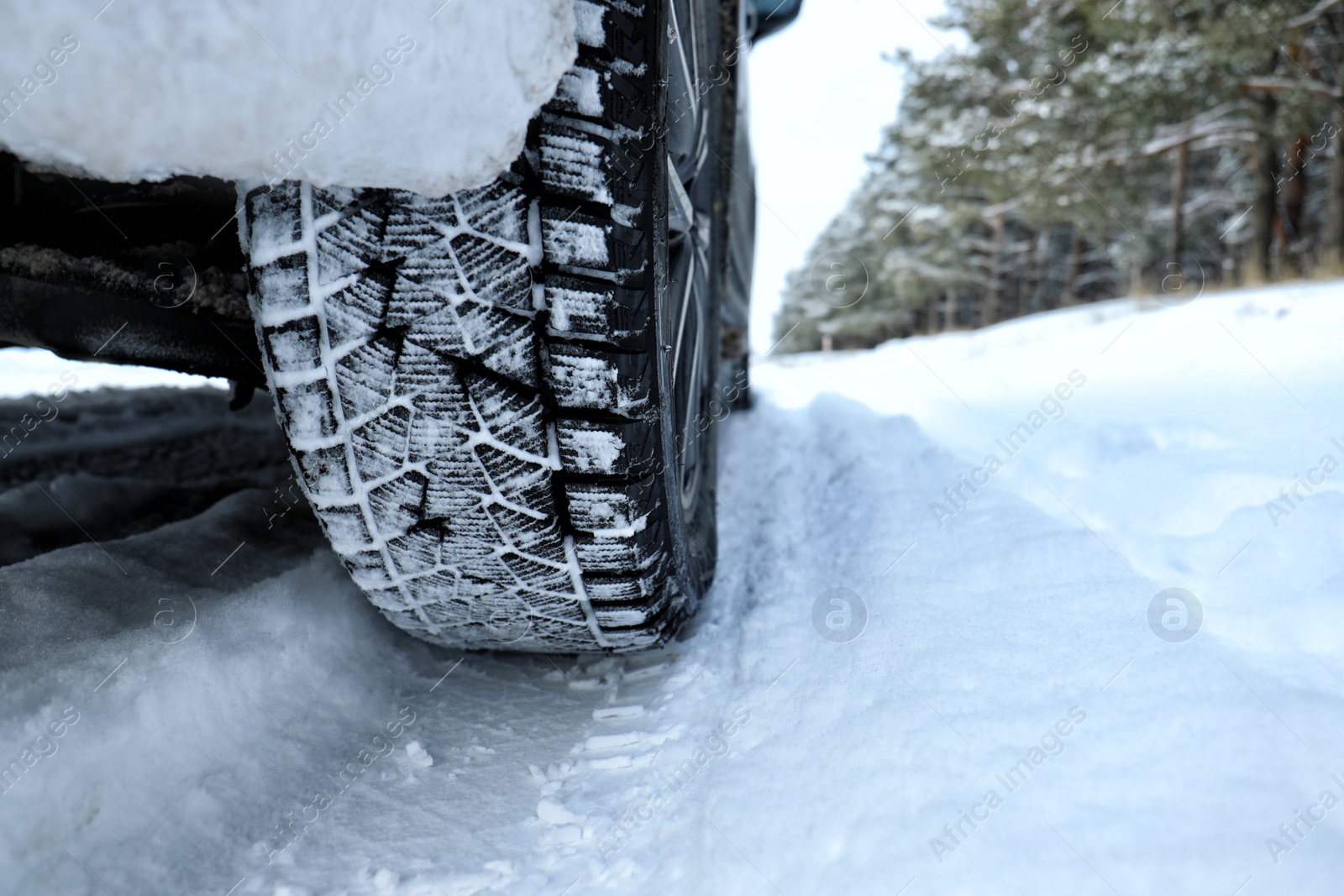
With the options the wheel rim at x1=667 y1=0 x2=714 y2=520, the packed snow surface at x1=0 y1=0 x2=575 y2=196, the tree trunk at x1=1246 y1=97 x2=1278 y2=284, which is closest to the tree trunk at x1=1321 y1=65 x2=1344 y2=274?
the tree trunk at x1=1246 y1=97 x2=1278 y2=284

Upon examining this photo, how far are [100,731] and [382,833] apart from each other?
0.32 m

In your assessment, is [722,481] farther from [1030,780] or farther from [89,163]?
[89,163]

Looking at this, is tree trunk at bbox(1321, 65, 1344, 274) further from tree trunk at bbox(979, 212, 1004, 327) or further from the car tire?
tree trunk at bbox(979, 212, 1004, 327)

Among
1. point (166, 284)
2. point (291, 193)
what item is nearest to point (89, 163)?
point (291, 193)

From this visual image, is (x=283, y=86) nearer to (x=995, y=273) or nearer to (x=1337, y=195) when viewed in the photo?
(x=1337, y=195)

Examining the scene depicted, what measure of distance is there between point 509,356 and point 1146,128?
345 inches

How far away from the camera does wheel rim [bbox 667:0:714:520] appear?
2.94 feet

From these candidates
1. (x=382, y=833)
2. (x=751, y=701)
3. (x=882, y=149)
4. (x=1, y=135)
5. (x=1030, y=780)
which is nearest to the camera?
(x=1, y=135)

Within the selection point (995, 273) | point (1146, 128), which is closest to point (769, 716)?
point (1146, 128)

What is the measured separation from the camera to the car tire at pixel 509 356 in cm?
68

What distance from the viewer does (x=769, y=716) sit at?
0.90 m

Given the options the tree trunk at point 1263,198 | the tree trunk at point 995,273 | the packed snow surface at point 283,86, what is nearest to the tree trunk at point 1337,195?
the tree trunk at point 1263,198

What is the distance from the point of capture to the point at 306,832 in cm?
79

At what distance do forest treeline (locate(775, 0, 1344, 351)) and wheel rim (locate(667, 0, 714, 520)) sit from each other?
2350 millimetres
